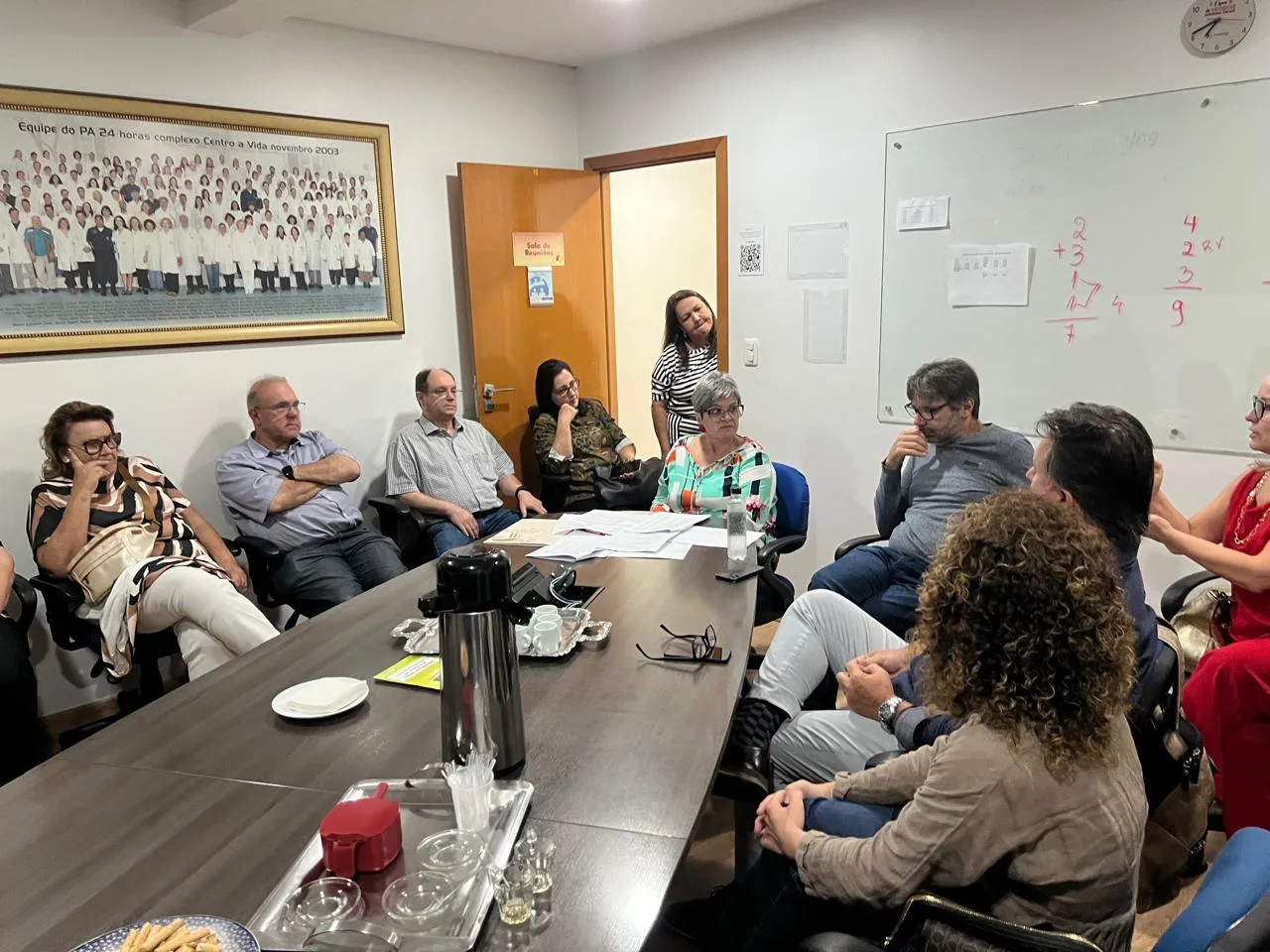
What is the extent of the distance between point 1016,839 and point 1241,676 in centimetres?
123

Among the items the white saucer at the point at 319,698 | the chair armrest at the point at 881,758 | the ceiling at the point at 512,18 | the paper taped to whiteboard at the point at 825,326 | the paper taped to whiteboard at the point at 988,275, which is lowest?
the chair armrest at the point at 881,758

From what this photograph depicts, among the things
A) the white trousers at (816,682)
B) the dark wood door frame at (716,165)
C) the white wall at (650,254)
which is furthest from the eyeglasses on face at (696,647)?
the white wall at (650,254)

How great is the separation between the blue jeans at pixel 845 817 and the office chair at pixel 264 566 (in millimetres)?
2136

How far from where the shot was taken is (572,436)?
394cm

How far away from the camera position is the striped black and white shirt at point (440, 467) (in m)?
3.53

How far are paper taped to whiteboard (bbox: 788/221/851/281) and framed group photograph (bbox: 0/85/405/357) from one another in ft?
5.97

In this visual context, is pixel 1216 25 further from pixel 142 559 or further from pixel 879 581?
pixel 142 559

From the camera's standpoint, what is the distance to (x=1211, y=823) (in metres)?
2.16

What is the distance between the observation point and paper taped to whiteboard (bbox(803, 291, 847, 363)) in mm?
3656

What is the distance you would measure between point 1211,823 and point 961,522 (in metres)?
1.65

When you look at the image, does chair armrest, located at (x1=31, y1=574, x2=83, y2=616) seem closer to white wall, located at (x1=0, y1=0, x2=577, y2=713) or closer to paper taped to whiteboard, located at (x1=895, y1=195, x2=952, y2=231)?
white wall, located at (x1=0, y1=0, x2=577, y2=713)

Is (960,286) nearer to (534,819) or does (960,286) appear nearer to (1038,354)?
(1038,354)

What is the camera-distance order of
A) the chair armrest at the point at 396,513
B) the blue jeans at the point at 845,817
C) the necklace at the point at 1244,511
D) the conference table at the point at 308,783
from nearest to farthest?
1. the conference table at the point at 308,783
2. the blue jeans at the point at 845,817
3. the necklace at the point at 1244,511
4. the chair armrest at the point at 396,513

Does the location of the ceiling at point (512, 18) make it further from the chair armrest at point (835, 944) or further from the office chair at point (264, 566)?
the chair armrest at point (835, 944)
